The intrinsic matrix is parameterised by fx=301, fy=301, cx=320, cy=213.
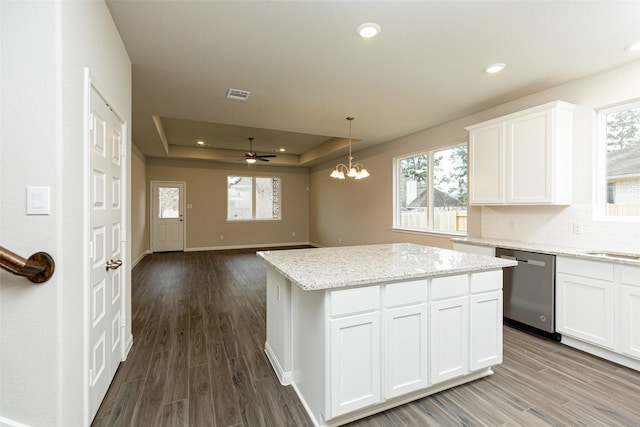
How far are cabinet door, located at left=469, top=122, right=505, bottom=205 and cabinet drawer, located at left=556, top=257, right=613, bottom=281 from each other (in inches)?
39.0

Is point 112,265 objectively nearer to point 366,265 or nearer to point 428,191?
point 366,265

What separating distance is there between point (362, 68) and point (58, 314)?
9.54ft

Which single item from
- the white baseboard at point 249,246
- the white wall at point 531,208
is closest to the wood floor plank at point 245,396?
the white wall at point 531,208

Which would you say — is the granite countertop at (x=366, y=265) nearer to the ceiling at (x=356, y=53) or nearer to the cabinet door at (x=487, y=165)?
the cabinet door at (x=487, y=165)

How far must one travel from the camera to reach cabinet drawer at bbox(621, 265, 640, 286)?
2371 mm

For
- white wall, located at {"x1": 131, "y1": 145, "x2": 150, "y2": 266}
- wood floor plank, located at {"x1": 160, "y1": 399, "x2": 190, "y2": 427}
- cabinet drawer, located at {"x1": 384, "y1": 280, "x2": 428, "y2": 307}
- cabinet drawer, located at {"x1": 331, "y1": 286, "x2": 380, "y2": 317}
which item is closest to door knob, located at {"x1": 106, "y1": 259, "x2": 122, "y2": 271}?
wood floor plank, located at {"x1": 160, "y1": 399, "x2": 190, "y2": 427}

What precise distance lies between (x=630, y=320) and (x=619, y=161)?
1531 millimetres

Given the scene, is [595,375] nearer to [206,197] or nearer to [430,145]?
[430,145]

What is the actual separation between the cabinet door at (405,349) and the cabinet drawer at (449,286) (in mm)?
136

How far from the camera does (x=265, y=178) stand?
9.56 metres

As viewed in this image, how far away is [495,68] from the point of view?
2.90 metres

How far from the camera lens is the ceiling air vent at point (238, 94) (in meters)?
3.47

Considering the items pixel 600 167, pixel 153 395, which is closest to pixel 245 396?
pixel 153 395

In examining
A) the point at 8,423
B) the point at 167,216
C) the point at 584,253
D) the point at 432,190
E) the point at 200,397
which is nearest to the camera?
the point at 8,423
